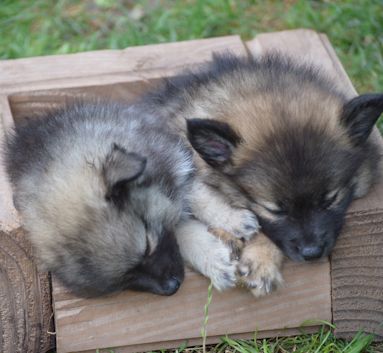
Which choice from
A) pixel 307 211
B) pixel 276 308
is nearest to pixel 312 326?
pixel 276 308

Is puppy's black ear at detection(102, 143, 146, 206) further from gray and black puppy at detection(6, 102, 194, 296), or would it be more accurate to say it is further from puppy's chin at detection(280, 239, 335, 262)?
puppy's chin at detection(280, 239, 335, 262)

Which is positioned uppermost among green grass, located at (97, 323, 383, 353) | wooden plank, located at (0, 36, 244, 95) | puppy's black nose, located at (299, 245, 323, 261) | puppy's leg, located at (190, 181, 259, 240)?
puppy's black nose, located at (299, 245, 323, 261)

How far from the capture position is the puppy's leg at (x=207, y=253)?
333 centimetres

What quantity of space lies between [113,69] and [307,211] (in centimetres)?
164

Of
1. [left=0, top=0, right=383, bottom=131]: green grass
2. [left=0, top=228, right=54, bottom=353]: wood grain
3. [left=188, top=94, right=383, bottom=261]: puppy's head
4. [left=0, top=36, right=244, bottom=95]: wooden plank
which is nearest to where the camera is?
[left=188, top=94, right=383, bottom=261]: puppy's head

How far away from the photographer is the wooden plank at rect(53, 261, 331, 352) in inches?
133

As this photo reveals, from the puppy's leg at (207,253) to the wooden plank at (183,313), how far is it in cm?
6

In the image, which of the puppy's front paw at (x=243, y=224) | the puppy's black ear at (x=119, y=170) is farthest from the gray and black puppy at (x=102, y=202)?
the puppy's front paw at (x=243, y=224)

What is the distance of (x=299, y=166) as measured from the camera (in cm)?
317

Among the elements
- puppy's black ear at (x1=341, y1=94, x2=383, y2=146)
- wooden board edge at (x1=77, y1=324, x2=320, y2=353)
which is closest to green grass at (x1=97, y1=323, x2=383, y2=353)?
wooden board edge at (x1=77, y1=324, x2=320, y2=353)

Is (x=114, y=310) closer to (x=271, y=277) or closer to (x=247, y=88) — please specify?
(x=271, y=277)

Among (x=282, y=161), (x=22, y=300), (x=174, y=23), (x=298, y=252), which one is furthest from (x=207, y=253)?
(x=174, y=23)

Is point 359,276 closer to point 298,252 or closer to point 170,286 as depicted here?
point 298,252

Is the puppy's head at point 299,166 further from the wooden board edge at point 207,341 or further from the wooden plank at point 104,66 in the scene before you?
the wooden plank at point 104,66
